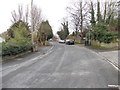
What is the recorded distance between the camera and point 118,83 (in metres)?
7.55

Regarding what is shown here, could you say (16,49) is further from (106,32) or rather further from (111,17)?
(111,17)

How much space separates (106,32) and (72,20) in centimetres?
2260

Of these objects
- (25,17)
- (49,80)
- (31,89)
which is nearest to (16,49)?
(49,80)

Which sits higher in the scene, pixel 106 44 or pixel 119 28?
pixel 119 28

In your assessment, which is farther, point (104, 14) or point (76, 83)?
point (104, 14)

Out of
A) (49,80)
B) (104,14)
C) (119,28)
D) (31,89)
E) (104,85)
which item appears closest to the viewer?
(31,89)

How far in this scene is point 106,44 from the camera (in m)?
32.7

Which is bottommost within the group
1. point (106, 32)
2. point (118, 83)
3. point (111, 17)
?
point (118, 83)

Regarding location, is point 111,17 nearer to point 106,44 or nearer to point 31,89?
point 106,44

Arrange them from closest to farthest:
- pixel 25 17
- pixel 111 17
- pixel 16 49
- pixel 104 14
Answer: pixel 16 49, pixel 111 17, pixel 104 14, pixel 25 17

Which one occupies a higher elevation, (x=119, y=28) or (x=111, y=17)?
(x=111, y=17)

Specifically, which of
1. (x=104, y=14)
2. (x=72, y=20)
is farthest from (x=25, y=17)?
(x=104, y=14)

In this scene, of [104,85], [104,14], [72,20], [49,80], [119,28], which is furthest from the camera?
[72,20]

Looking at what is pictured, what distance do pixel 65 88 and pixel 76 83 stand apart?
0.91 meters
